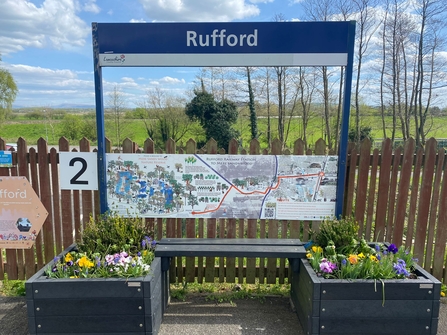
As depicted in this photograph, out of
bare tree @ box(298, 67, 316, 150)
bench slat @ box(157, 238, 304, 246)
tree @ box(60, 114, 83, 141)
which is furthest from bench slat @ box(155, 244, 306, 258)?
tree @ box(60, 114, 83, 141)

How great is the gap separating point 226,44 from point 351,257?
229 cm

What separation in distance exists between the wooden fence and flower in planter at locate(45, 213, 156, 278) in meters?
0.43

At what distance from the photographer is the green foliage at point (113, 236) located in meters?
3.00

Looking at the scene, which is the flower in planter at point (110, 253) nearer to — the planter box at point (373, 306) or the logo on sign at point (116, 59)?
the planter box at point (373, 306)

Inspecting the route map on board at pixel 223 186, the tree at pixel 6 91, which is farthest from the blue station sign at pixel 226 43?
the tree at pixel 6 91

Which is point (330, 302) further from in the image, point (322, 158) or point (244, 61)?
point (244, 61)

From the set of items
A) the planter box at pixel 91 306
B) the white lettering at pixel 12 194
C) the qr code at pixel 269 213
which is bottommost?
the planter box at pixel 91 306

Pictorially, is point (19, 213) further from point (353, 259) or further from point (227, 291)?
point (353, 259)

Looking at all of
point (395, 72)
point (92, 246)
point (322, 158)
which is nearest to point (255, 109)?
point (395, 72)

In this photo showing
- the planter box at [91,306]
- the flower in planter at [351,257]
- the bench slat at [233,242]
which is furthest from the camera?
the bench slat at [233,242]

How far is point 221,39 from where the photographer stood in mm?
3129

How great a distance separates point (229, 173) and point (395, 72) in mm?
11181

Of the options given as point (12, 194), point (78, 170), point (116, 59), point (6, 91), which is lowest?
point (12, 194)

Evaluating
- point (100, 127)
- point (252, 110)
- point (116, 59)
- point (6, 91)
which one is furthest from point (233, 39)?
point (6, 91)
